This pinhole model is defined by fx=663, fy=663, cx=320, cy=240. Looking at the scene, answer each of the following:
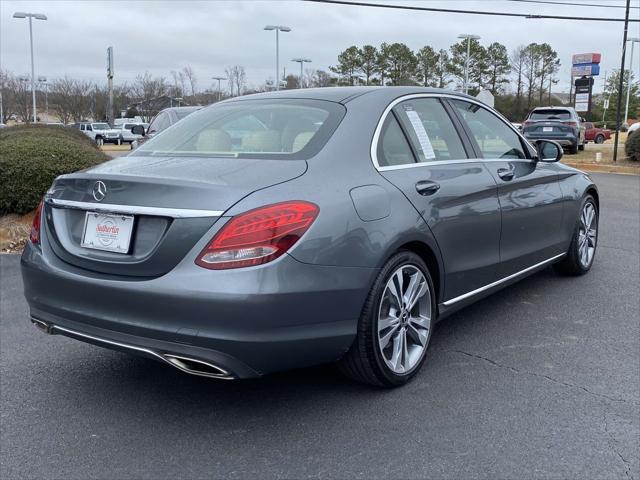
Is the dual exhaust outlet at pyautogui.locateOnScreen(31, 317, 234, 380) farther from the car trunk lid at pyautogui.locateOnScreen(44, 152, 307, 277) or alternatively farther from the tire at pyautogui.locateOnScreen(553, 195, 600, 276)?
the tire at pyautogui.locateOnScreen(553, 195, 600, 276)

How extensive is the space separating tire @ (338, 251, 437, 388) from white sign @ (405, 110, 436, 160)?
0.70m

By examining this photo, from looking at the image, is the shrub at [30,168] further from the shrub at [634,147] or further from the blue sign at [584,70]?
the blue sign at [584,70]

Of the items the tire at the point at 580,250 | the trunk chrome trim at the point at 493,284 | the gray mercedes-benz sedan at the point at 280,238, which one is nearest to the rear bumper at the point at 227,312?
the gray mercedes-benz sedan at the point at 280,238

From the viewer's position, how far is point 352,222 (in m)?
3.07

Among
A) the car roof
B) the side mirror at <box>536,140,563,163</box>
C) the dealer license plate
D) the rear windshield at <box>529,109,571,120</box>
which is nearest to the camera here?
the dealer license plate

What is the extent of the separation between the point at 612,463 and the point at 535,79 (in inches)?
2818

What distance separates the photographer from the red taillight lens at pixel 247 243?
276cm

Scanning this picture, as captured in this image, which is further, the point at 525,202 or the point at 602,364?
the point at 525,202

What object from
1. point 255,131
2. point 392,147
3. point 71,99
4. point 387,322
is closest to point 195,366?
point 387,322

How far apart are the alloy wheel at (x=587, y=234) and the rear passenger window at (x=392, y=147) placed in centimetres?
263

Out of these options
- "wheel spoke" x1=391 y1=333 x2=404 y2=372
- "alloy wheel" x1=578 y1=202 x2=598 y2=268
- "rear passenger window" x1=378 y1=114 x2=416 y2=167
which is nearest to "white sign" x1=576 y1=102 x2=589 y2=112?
"alloy wheel" x1=578 y1=202 x2=598 y2=268


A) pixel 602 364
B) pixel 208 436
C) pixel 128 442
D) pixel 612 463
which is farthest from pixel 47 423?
pixel 602 364

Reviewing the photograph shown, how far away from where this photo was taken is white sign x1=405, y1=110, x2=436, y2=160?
3.86 meters

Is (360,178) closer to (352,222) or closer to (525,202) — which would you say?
(352,222)
